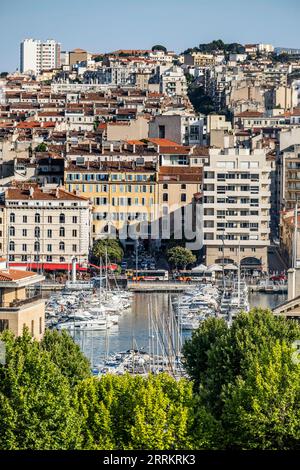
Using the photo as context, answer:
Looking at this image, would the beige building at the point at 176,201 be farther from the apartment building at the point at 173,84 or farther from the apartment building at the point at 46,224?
the apartment building at the point at 173,84

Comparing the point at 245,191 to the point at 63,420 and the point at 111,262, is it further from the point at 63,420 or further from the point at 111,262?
the point at 63,420

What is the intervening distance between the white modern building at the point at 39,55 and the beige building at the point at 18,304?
88.9 m

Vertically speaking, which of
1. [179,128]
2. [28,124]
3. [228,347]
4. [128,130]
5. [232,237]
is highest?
[28,124]

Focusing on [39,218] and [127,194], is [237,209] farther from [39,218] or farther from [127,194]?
[39,218]

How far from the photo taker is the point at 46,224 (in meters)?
39.4

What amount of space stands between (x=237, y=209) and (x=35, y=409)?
26.3 meters

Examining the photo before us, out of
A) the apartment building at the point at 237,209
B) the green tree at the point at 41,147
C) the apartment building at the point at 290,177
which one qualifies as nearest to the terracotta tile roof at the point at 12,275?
the apartment building at the point at 237,209

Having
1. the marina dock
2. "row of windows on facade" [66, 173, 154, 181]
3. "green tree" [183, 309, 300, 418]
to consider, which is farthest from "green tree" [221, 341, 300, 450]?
"row of windows on facade" [66, 173, 154, 181]

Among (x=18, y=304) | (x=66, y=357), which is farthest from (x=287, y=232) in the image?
(x=66, y=357)

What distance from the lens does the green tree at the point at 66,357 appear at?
15977mm

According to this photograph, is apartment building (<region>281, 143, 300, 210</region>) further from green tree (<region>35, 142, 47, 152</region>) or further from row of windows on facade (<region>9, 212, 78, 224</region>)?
row of windows on facade (<region>9, 212, 78, 224</region>)

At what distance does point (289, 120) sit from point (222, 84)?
46.1 feet

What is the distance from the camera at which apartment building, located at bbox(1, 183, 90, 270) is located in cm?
3919

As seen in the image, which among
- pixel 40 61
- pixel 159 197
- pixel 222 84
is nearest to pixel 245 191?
pixel 159 197
